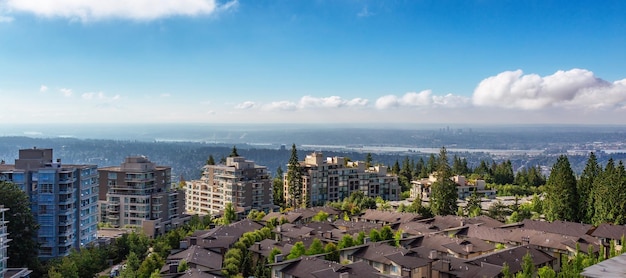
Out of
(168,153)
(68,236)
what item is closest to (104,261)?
(68,236)

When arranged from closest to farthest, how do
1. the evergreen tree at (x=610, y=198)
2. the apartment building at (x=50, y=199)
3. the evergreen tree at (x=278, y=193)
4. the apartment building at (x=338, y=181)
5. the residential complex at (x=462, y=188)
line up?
the apartment building at (x=50, y=199) → the evergreen tree at (x=610, y=198) → the apartment building at (x=338, y=181) → the evergreen tree at (x=278, y=193) → the residential complex at (x=462, y=188)

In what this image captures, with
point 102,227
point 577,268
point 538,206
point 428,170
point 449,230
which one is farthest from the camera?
point 428,170

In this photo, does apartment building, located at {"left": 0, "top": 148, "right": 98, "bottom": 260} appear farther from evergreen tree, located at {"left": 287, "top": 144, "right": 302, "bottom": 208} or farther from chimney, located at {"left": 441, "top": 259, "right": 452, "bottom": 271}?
evergreen tree, located at {"left": 287, "top": 144, "right": 302, "bottom": 208}

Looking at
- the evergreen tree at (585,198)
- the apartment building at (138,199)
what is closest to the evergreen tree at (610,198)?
the evergreen tree at (585,198)

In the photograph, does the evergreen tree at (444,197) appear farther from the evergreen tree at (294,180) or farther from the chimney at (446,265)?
the chimney at (446,265)

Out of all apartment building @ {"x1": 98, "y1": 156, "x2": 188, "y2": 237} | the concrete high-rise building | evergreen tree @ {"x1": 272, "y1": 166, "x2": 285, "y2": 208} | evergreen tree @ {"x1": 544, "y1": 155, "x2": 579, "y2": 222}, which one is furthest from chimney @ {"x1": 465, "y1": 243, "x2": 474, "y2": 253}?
evergreen tree @ {"x1": 272, "y1": 166, "x2": 285, "y2": 208}

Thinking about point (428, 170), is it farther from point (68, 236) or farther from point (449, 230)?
point (68, 236)

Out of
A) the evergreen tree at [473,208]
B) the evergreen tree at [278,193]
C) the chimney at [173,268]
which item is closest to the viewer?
the chimney at [173,268]
